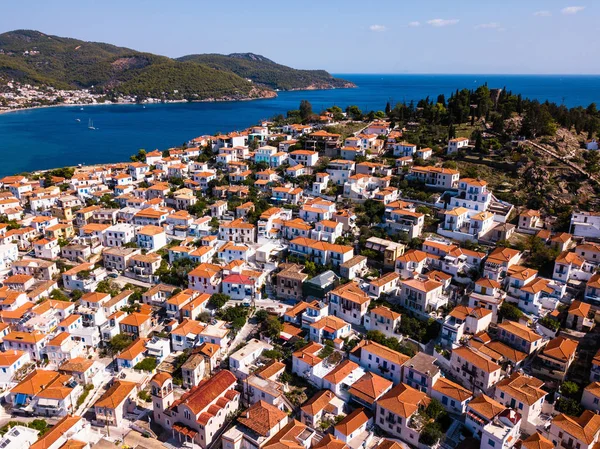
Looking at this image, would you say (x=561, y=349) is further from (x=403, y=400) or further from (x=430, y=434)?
(x=403, y=400)

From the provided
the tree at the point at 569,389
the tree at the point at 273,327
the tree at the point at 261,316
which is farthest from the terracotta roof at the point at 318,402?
the tree at the point at 569,389

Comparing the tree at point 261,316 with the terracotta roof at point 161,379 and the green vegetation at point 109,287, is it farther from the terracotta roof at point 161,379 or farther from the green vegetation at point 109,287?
the green vegetation at point 109,287

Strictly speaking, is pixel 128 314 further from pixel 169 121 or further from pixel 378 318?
pixel 169 121

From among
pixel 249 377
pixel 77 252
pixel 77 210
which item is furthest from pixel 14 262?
pixel 249 377

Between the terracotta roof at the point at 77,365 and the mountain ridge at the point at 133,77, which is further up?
the mountain ridge at the point at 133,77

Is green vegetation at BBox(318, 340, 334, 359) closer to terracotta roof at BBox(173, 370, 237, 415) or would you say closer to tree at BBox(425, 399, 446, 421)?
terracotta roof at BBox(173, 370, 237, 415)

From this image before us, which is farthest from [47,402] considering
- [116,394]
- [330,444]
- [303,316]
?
[303,316]
